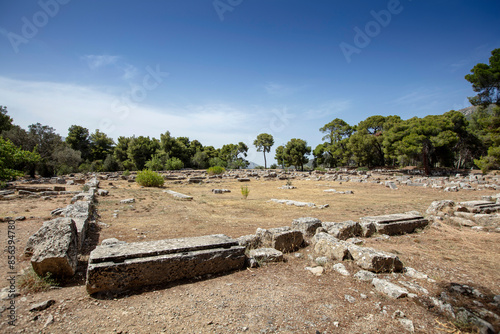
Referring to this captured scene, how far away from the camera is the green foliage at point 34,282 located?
9.66 feet

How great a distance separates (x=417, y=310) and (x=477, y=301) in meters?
0.87

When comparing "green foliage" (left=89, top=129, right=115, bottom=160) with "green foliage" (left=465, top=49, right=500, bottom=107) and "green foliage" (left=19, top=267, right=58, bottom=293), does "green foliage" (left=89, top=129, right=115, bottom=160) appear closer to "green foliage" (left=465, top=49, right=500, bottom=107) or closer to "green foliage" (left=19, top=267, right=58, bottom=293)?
"green foliage" (left=19, top=267, right=58, bottom=293)

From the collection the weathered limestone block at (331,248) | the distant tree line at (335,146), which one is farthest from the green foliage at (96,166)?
the weathered limestone block at (331,248)

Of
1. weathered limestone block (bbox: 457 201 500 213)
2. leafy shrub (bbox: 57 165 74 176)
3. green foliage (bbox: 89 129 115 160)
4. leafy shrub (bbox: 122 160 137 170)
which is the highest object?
green foliage (bbox: 89 129 115 160)

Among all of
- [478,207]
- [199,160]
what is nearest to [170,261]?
[478,207]

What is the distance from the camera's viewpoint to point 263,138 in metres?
62.9

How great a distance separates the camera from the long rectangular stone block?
2934 mm

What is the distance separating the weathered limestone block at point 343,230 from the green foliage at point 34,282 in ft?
17.8

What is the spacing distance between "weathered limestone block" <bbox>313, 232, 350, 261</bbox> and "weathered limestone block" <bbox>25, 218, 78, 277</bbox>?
14.2ft

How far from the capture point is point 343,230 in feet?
18.2

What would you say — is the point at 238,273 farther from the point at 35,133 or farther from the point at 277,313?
the point at 35,133

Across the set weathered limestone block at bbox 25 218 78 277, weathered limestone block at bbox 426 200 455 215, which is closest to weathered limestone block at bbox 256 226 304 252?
weathered limestone block at bbox 25 218 78 277

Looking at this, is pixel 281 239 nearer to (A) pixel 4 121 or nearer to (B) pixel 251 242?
(B) pixel 251 242

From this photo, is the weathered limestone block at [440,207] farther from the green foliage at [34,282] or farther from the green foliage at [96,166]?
the green foliage at [96,166]
